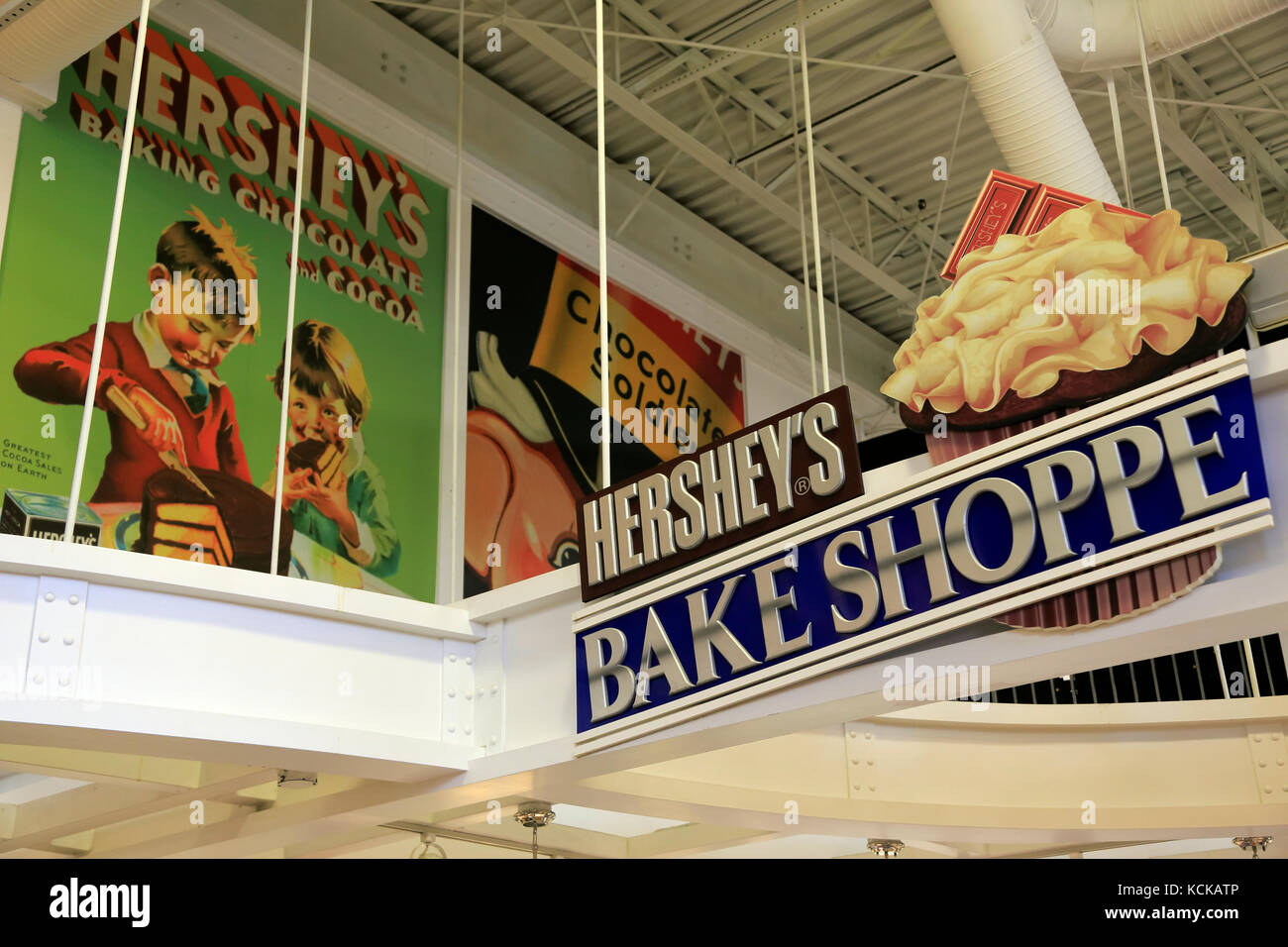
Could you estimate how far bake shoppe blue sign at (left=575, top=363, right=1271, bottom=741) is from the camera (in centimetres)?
400

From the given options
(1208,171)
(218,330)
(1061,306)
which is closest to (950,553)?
(1061,306)

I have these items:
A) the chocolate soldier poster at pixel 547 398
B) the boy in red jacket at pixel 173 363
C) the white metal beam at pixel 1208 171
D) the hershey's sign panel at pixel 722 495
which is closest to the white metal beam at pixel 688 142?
the chocolate soldier poster at pixel 547 398

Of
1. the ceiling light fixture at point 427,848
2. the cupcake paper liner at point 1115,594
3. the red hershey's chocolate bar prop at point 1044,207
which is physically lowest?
the ceiling light fixture at point 427,848

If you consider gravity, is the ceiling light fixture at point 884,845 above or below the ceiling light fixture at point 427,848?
below

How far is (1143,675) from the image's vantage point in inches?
477

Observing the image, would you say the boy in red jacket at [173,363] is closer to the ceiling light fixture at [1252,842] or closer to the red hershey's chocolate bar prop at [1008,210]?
the red hershey's chocolate bar prop at [1008,210]

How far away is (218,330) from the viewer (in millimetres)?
9875

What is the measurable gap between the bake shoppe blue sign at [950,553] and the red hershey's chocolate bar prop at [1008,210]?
945mm

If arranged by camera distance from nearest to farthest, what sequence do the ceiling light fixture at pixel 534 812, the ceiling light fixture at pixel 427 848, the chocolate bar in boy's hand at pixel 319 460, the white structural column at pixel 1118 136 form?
the white structural column at pixel 1118 136 < the ceiling light fixture at pixel 534 812 < the ceiling light fixture at pixel 427 848 < the chocolate bar in boy's hand at pixel 319 460

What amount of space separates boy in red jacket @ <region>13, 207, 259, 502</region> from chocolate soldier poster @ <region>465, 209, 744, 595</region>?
8.06 feet

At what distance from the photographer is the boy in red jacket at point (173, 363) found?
8.80 m
